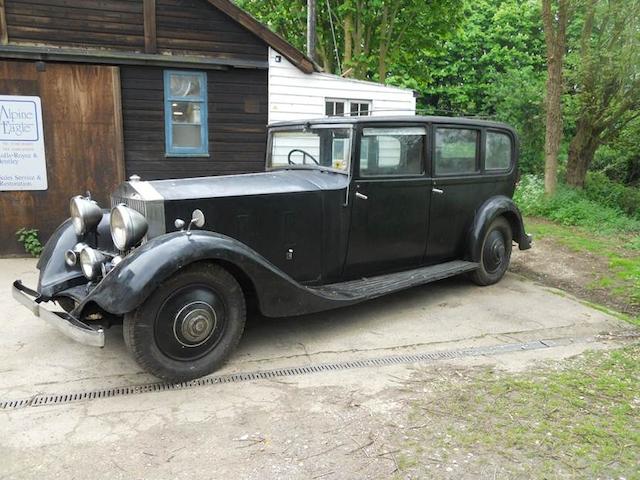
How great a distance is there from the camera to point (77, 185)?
718cm

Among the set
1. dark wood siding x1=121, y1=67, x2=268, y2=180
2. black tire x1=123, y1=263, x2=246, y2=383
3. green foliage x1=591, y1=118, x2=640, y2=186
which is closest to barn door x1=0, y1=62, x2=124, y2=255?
dark wood siding x1=121, y1=67, x2=268, y2=180

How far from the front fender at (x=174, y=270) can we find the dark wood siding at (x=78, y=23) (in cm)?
493

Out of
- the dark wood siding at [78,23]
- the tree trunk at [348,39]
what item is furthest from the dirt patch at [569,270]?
the tree trunk at [348,39]

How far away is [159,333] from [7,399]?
3.25 ft

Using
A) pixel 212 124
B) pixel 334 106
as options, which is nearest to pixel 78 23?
pixel 212 124

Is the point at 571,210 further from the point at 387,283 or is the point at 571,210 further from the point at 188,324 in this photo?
the point at 188,324

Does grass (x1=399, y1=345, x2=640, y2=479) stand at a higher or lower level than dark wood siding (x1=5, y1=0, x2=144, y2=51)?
lower

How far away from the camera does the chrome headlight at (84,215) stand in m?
4.10

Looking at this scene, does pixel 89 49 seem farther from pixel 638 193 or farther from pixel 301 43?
pixel 638 193

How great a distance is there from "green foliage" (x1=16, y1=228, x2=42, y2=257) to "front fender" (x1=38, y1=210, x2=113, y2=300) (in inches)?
118

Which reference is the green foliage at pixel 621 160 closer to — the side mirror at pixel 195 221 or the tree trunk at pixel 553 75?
the tree trunk at pixel 553 75

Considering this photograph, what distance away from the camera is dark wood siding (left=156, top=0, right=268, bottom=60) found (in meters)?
7.36

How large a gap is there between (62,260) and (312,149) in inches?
90.6

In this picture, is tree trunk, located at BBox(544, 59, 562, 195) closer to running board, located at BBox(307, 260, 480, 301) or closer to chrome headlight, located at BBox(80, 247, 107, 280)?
running board, located at BBox(307, 260, 480, 301)
